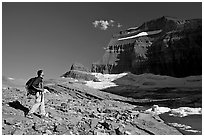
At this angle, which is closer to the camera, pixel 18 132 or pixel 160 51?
pixel 18 132

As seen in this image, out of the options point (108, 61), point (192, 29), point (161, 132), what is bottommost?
point (161, 132)

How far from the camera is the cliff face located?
66.3 metres

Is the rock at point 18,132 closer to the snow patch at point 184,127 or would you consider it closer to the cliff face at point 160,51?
the snow patch at point 184,127

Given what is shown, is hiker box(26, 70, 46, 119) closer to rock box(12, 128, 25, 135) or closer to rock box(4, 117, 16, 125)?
rock box(4, 117, 16, 125)

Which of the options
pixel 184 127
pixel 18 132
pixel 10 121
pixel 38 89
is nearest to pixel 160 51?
pixel 184 127

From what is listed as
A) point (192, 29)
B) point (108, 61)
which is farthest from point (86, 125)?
point (108, 61)

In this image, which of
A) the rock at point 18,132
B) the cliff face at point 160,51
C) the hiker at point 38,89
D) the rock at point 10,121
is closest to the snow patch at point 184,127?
the hiker at point 38,89

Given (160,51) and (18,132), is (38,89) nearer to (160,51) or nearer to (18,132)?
(18,132)

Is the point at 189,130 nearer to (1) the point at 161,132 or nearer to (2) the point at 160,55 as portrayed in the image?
(1) the point at 161,132

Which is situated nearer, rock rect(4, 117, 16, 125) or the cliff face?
rock rect(4, 117, 16, 125)

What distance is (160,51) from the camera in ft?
237

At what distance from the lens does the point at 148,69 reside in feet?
235

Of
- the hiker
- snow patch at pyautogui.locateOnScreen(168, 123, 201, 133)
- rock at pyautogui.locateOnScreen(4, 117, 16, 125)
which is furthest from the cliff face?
rock at pyautogui.locateOnScreen(4, 117, 16, 125)

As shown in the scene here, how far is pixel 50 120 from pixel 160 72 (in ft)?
213
